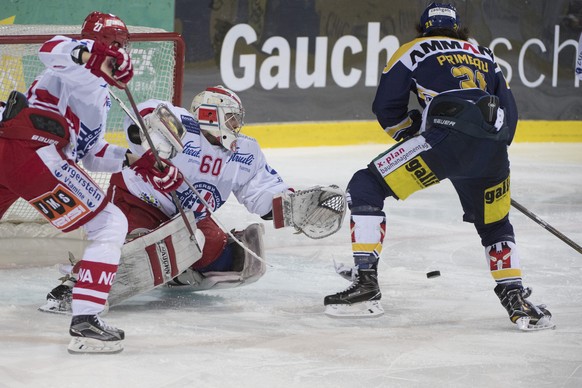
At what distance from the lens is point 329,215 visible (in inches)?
171

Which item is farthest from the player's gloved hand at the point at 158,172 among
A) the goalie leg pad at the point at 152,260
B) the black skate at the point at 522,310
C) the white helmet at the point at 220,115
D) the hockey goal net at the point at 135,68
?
the hockey goal net at the point at 135,68

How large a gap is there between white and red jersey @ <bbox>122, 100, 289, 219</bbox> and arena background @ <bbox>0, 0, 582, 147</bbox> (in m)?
3.14

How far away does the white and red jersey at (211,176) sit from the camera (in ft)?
13.8

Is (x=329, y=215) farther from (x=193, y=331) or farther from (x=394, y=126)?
(x=193, y=331)

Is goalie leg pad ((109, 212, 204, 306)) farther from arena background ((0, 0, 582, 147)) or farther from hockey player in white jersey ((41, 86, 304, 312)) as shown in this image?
arena background ((0, 0, 582, 147))

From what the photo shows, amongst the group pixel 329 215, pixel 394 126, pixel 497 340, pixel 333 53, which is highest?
pixel 333 53

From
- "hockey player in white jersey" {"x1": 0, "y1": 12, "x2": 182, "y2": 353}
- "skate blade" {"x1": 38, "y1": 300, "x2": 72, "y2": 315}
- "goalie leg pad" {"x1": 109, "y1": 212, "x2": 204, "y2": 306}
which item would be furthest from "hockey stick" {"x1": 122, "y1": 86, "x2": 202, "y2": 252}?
"skate blade" {"x1": 38, "y1": 300, "x2": 72, "y2": 315}

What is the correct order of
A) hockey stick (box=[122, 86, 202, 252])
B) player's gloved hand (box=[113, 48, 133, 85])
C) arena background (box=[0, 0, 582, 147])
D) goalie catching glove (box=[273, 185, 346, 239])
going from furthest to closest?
1. arena background (box=[0, 0, 582, 147])
2. goalie catching glove (box=[273, 185, 346, 239])
3. hockey stick (box=[122, 86, 202, 252])
4. player's gloved hand (box=[113, 48, 133, 85])

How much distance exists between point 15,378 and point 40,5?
4284 millimetres


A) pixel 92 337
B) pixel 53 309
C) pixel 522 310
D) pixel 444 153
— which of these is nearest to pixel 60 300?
pixel 53 309

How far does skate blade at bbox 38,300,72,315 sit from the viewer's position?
3977mm

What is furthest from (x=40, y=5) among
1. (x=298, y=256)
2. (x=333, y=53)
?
(x=298, y=256)

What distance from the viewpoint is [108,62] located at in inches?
132

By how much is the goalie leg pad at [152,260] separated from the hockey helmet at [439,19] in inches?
41.7
